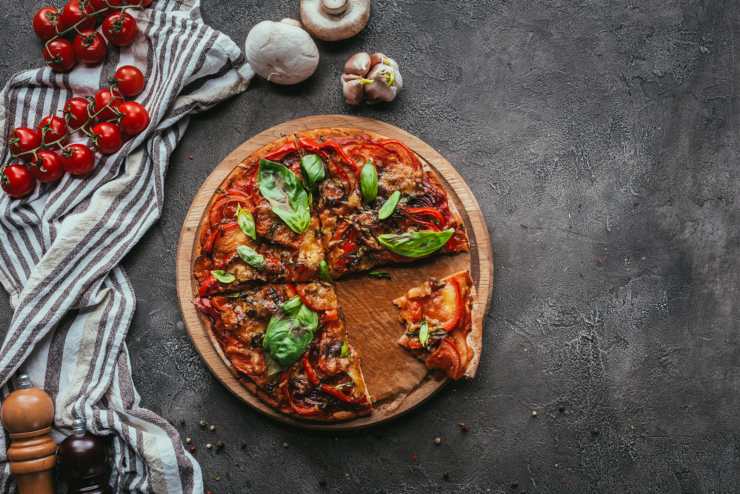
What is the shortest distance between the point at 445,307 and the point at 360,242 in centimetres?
75

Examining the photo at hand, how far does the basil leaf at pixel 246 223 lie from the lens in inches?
175

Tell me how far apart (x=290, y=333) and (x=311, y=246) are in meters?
0.65

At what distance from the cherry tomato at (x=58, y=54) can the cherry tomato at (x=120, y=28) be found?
309 mm

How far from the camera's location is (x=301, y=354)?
4.36m

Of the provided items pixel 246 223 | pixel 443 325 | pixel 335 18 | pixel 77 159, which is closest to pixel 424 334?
pixel 443 325

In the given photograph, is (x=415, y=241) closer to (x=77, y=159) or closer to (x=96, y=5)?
(x=77, y=159)

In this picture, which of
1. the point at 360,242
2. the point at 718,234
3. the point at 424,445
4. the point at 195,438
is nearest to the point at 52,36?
the point at 360,242

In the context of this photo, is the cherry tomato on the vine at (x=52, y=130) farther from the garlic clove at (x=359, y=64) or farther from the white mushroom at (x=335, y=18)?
the garlic clove at (x=359, y=64)

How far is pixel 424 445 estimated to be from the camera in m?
4.84

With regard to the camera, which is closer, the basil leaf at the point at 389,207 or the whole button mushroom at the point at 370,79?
the basil leaf at the point at 389,207

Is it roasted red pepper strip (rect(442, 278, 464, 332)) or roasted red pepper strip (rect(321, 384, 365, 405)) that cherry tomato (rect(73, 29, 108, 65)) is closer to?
roasted red pepper strip (rect(321, 384, 365, 405))

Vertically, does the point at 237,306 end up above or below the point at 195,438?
above

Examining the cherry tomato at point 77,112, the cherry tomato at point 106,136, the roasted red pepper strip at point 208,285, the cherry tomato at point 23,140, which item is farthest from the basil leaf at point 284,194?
the cherry tomato at point 23,140

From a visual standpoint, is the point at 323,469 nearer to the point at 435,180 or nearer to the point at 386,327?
the point at 386,327
